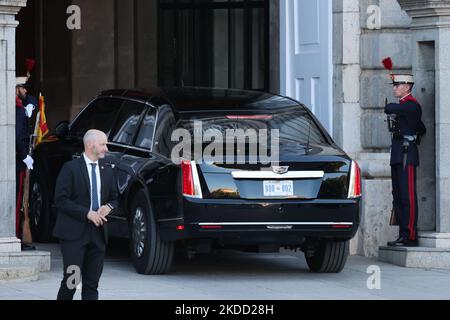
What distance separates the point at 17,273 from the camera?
558 inches

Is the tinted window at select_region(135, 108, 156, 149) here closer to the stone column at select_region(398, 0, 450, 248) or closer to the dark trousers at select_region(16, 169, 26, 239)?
the dark trousers at select_region(16, 169, 26, 239)

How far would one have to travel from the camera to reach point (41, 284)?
45.9ft

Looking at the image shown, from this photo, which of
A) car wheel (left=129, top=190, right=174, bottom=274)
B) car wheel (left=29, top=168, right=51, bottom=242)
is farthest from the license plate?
car wheel (left=29, top=168, right=51, bottom=242)

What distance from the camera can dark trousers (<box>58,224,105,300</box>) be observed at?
11.3 meters

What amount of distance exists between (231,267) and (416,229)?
2074mm

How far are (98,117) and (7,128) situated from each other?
167 centimetres

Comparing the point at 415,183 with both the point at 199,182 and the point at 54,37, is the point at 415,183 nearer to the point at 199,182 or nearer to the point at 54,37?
the point at 199,182

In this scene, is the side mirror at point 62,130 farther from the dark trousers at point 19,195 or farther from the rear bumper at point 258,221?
the rear bumper at point 258,221

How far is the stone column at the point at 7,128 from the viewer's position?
48.6 feet

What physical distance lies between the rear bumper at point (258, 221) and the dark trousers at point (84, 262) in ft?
7.86

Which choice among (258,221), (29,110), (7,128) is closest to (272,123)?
(258,221)

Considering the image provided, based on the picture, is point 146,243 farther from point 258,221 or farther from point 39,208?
point 39,208
